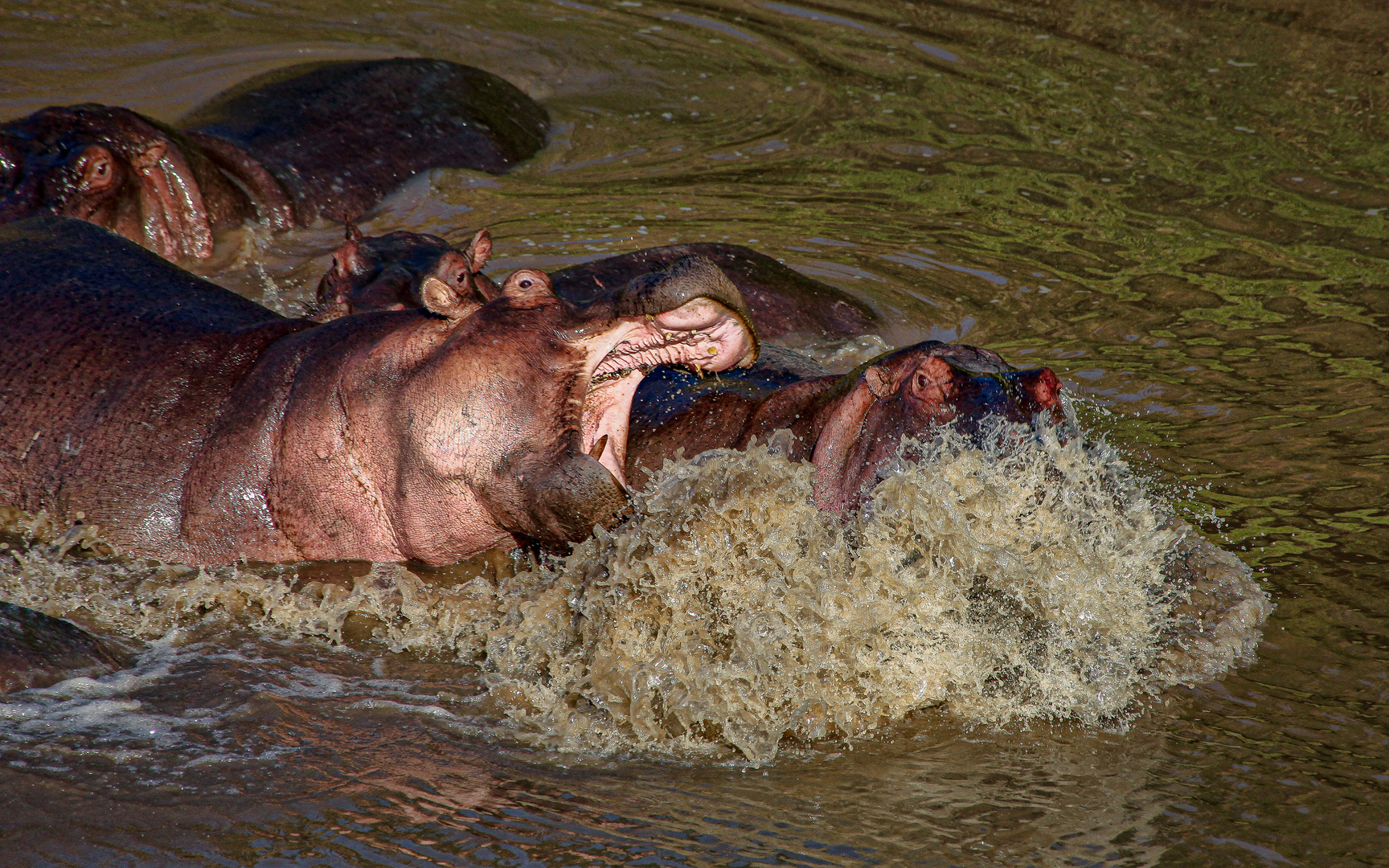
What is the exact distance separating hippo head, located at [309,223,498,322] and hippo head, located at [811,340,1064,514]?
1.34 meters

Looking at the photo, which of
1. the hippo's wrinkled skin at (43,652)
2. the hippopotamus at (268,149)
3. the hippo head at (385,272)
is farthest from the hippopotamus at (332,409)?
the hippopotamus at (268,149)

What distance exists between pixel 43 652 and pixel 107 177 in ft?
10.6

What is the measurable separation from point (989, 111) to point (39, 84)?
660 cm

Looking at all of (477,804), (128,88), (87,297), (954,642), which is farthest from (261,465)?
(128,88)

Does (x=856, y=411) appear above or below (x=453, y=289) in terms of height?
below

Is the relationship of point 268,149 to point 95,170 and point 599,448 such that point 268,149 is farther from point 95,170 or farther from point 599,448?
point 599,448

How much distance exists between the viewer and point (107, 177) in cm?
586

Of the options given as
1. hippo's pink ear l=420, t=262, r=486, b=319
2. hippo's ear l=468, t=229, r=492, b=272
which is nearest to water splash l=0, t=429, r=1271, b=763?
hippo's pink ear l=420, t=262, r=486, b=319

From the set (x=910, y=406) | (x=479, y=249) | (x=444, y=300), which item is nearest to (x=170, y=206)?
(x=479, y=249)

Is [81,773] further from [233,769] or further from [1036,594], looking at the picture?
[1036,594]

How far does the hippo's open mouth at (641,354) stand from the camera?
3492mm

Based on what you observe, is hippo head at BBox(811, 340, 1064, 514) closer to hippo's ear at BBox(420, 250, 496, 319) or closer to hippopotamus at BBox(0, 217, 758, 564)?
hippopotamus at BBox(0, 217, 758, 564)

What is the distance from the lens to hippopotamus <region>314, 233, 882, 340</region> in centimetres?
504

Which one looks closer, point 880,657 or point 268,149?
point 880,657
